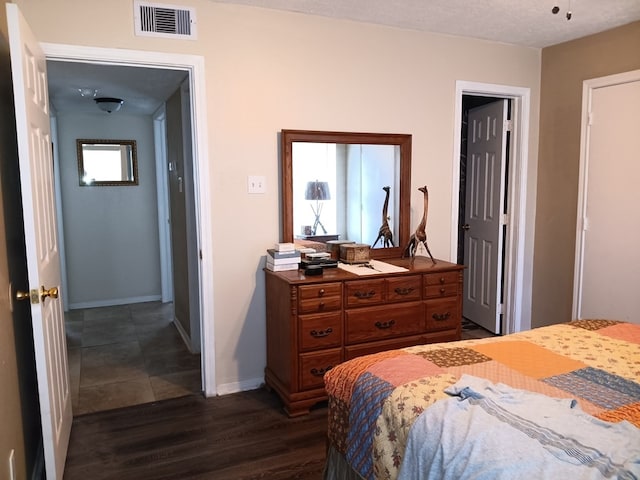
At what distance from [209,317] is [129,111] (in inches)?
121

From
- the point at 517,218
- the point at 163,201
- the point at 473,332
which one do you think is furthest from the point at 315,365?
the point at 163,201

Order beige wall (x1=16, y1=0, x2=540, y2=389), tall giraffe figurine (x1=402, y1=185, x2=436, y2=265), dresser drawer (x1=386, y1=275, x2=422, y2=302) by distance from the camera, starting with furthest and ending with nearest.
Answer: tall giraffe figurine (x1=402, y1=185, x2=436, y2=265), dresser drawer (x1=386, y1=275, x2=422, y2=302), beige wall (x1=16, y1=0, x2=540, y2=389)

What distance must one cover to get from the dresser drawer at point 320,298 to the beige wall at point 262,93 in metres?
0.51

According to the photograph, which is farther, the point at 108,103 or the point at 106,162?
the point at 106,162

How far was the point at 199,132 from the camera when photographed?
293cm

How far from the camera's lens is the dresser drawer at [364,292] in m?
2.89

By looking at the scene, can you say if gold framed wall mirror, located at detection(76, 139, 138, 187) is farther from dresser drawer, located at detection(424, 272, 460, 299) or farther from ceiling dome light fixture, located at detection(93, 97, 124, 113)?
dresser drawer, located at detection(424, 272, 460, 299)

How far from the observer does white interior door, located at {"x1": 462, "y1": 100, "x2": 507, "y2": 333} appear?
4.14 m

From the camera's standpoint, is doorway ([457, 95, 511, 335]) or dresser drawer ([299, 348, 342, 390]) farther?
doorway ([457, 95, 511, 335])

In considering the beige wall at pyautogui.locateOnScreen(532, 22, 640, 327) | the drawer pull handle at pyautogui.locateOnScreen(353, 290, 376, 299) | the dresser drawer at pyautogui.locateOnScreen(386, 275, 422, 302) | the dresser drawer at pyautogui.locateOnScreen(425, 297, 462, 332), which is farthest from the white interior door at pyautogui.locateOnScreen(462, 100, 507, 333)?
the drawer pull handle at pyautogui.locateOnScreen(353, 290, 376, 299)

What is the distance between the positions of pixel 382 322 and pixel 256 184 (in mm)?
1161

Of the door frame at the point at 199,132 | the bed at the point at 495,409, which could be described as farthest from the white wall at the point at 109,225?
the bed at the point at 495,409

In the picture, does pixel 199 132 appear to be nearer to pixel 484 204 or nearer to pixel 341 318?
pixel 341 318

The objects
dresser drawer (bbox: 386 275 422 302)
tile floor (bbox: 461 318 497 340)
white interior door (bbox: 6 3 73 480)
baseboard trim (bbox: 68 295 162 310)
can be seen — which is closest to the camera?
white interior door (bbox: 6 3 73 480)
